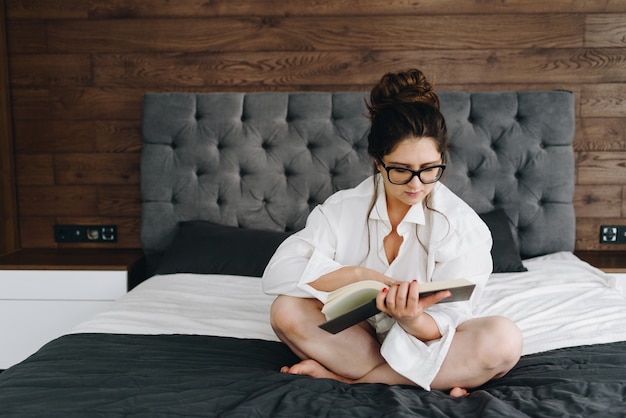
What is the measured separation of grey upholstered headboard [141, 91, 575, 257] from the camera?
2947mm

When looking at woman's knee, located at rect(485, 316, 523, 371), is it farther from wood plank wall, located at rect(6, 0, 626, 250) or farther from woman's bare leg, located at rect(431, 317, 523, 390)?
wood plank wall, located at rect(6, 0, 626, 250)

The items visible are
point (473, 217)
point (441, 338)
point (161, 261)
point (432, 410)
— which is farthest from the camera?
point (161, 261)

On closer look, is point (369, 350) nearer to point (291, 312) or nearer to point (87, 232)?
point (291, 312)

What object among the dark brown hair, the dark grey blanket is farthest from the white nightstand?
the dark brown hair

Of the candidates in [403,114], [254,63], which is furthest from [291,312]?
[254,63]

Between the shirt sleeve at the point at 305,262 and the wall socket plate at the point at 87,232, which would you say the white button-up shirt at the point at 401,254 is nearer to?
the shirt sleeve at the point at 305,262

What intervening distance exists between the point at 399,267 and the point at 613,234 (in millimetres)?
1827

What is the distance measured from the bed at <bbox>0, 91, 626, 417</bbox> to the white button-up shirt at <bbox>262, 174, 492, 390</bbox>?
0.41 ft

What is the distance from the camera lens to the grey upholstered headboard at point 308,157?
2.95 meters

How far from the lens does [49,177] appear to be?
3.36 m

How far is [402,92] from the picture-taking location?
1821 millimetres

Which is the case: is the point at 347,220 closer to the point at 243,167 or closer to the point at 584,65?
the point at 243,167

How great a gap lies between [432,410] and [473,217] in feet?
2.03

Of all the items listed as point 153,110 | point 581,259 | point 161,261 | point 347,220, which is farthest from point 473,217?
point 153,110
